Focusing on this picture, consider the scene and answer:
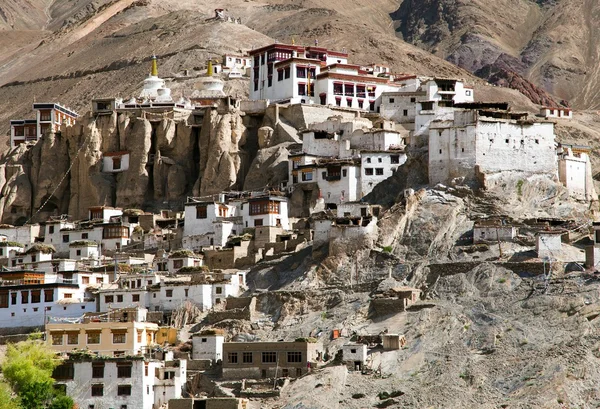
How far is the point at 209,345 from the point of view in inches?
3046

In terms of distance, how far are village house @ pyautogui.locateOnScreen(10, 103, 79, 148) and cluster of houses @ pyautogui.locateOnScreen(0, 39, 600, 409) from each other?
9.20 m

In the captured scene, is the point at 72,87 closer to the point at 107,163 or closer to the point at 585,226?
the point at 107,163

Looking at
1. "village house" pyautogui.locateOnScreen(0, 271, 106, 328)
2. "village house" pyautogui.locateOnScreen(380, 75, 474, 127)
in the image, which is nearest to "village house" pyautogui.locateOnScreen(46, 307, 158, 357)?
"village house" pyautogui.locateOnScreen(0, 271, 106, 328)

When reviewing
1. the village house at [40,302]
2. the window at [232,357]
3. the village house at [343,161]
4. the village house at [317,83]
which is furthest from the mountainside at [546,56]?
the window at [232,357]

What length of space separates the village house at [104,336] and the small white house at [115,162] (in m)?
29.1

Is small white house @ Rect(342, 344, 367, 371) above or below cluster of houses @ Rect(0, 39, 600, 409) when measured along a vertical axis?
below

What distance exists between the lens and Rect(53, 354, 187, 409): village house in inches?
2872

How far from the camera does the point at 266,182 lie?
327ft

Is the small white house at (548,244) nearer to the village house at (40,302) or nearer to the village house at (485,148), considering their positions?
the village house at (485,148)

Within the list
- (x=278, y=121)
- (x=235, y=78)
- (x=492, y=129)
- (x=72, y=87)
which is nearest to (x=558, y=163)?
(x=492, y=129)

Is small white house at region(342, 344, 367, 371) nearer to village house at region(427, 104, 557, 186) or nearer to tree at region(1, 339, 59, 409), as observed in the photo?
tree at region(1, 339, 59, 409)

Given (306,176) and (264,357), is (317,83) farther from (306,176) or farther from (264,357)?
(264,357)

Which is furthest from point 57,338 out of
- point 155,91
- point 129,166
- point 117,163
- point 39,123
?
point 155,91

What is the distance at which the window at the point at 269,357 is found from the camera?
2940 inches
